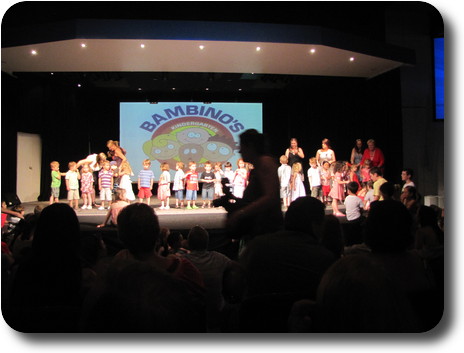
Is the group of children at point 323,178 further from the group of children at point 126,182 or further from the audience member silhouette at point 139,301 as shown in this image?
the audience member silhouette at point 139,301

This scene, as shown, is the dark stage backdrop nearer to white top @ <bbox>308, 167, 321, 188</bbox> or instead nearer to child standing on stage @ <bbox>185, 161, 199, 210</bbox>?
white top @ <bbox>308, 167, 321, 188</bbox>

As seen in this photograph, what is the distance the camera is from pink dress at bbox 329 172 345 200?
7871 millimetres

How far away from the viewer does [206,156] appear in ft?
35.5

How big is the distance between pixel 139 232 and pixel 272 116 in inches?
407

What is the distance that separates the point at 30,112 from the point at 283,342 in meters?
9.11

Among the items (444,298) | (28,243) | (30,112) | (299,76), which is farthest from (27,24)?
(444,298)

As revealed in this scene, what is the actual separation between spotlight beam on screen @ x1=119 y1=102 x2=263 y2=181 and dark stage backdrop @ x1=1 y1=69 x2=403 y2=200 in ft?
2.41

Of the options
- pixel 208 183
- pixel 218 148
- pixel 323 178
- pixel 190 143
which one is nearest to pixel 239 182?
pixel 208 183

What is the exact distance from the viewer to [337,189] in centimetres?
792

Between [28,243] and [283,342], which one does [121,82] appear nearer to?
[28,243]

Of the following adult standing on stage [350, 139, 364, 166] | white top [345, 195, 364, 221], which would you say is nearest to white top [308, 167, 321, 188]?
adult standing on stage [350, 139, 364, 166]

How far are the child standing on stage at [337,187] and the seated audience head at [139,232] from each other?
20.0 feet

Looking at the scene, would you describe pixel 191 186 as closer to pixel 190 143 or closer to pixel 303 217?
pixel 190 143

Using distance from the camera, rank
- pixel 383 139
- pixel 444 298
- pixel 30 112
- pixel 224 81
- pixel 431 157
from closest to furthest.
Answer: pixel 444 298 < pixel 431 157 < pixel 383 139 < pixel 30 112 < pixel 224 81
